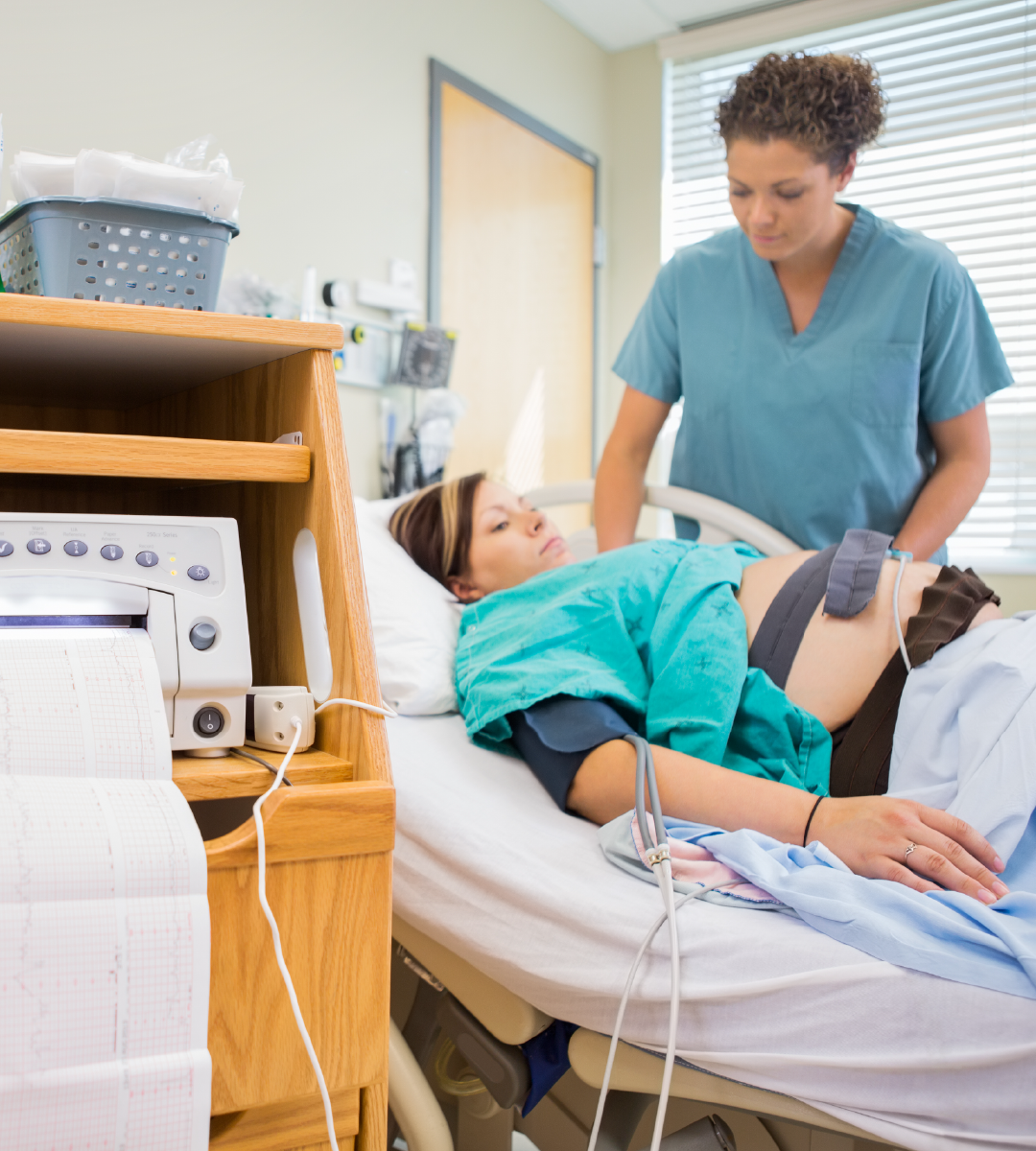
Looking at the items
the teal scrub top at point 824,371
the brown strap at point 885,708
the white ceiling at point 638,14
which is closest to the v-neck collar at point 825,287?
the teal scrub top at point 824,371

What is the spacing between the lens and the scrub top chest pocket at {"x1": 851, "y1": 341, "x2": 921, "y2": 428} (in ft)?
5.74

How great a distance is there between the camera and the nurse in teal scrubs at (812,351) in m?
1.65

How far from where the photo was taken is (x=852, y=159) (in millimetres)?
1702

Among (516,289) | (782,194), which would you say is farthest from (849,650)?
(516,289)

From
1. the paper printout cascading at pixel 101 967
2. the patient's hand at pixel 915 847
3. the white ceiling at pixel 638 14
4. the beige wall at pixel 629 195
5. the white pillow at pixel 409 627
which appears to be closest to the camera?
the paper printout cascading at pixel 101 967

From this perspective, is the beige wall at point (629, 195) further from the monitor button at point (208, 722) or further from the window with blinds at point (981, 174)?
the monitor button at point (208, 722)

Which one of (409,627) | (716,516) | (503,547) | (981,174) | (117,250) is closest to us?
(117,250)

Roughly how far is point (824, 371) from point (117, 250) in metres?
1.35

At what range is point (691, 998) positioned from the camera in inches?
31.8

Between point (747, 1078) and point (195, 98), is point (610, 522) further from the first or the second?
point (747, 1078)

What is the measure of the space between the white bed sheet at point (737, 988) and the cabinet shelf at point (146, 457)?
1.41 ft

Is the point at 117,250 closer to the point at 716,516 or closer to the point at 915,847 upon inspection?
the point at 915,847

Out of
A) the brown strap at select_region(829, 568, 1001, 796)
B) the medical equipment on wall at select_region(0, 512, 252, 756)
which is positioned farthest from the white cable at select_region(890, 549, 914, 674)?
the medical equipment on wall at select_region(0, 512, 252, 756)

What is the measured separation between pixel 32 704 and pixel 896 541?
147 centimetres
